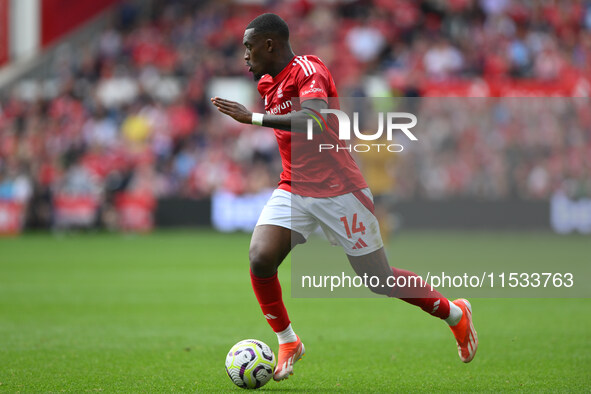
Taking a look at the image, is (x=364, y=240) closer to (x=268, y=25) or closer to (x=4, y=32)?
(x=268, y=25)

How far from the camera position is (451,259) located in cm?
1368

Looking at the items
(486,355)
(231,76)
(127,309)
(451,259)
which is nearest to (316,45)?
(231,76)

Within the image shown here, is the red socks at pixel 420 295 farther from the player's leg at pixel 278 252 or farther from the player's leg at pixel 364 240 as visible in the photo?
the player's leg at pixel 278 252

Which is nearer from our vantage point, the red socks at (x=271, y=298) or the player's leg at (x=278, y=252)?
the player's leg at (x=278, y=252)

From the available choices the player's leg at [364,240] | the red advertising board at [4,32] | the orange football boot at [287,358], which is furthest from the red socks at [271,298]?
the red advertising board at [4,32]

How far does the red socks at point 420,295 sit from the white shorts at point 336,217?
32cm

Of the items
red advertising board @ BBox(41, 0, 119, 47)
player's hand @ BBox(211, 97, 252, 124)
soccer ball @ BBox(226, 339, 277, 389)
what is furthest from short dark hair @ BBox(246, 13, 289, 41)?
red advertising board @ BBox(41, 0, 119, 47)

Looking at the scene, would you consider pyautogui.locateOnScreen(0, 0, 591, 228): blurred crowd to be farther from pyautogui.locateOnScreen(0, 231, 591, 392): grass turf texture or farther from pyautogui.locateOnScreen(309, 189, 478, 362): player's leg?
pyautogui.locateOnScreen(309, 189, 478, 362): player's leg

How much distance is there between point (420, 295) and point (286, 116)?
5.30 feet

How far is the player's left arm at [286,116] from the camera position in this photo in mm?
5367

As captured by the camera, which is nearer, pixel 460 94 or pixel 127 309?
pixel 127 309

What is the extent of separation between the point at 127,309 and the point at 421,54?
58.6 ft

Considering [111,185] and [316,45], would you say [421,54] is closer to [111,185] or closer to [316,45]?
[316,45]

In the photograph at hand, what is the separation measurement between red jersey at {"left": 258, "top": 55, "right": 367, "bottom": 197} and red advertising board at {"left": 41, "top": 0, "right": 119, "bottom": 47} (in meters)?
22.8
